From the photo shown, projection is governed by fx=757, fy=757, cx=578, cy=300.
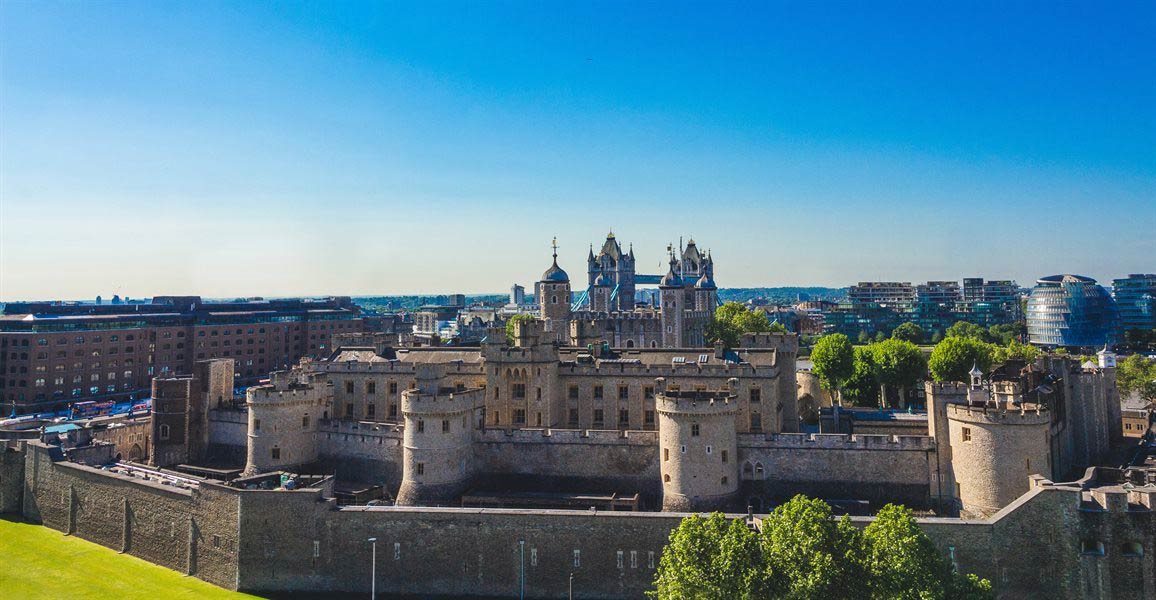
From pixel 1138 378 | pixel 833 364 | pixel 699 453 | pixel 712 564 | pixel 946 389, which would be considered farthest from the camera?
pixel 1138 378

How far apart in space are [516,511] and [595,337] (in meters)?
54.2

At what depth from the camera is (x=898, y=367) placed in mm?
104750

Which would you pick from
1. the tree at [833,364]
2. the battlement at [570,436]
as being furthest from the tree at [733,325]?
the battlement at [570,436]

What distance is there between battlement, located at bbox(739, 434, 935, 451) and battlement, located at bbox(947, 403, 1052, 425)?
4.72m

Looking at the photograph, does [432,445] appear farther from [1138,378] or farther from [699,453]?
[1138,378]

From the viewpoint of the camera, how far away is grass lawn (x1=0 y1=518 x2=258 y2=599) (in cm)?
5712

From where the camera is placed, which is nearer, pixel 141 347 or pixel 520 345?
pixel 520 345

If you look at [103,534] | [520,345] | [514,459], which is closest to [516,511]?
[514,459]

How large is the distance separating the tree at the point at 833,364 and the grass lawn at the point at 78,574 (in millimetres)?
78907

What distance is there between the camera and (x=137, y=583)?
2331 inches

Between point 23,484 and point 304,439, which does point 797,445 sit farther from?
point 23,484

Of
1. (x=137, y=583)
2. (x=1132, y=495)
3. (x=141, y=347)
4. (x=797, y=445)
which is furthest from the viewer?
(x=141, y=347)

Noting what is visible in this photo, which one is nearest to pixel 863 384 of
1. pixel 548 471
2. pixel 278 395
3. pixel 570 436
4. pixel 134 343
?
pixel 570 436

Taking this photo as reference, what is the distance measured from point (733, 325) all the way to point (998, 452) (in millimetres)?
74223
